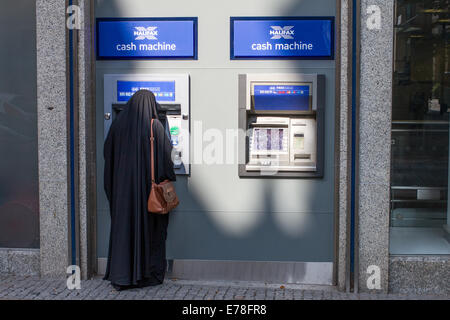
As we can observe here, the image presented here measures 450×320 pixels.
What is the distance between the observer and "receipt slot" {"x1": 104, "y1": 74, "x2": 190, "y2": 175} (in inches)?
218

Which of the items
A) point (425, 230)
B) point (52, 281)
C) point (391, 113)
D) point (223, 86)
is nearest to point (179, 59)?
point (223, 86)

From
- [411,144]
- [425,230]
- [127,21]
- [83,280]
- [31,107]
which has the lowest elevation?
[83,280]

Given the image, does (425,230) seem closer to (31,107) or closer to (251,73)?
(251,73)

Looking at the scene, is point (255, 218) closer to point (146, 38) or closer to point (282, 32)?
point (282, 32)

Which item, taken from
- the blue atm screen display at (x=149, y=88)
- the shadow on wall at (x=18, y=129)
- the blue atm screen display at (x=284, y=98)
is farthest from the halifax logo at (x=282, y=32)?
the shadow on wall at (x=18, y=129)

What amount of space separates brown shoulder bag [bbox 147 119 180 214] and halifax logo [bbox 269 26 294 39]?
4.81 feet

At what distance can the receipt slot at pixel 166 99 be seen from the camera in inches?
218

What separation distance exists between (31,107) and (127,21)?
1.29m

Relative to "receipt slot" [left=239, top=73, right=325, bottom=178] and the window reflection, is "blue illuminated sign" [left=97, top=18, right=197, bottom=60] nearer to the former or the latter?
"receipt slot" [left=239, top=73, right=325, bottom=178]

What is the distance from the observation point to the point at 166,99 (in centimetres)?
555

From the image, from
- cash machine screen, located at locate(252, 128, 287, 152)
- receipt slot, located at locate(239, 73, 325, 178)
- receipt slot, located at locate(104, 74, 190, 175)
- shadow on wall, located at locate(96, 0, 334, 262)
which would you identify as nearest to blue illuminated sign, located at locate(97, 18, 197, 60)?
shadow on wall, located at locate(96, 0, 334, 262)

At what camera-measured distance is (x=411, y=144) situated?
17.6ft

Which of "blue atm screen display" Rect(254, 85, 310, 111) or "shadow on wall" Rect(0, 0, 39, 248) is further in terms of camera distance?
"shadow on wall" Rect(0, 0, 39, 248)

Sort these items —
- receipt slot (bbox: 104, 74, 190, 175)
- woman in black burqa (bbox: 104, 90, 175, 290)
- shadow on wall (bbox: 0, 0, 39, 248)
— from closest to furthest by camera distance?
woman in black burqa (bbox: 104, 90, 175, 290) < receipt slot (bbox: 104, 74, 190, 175) < shadow on wall (bbox: 0, 0, 39, 248)
